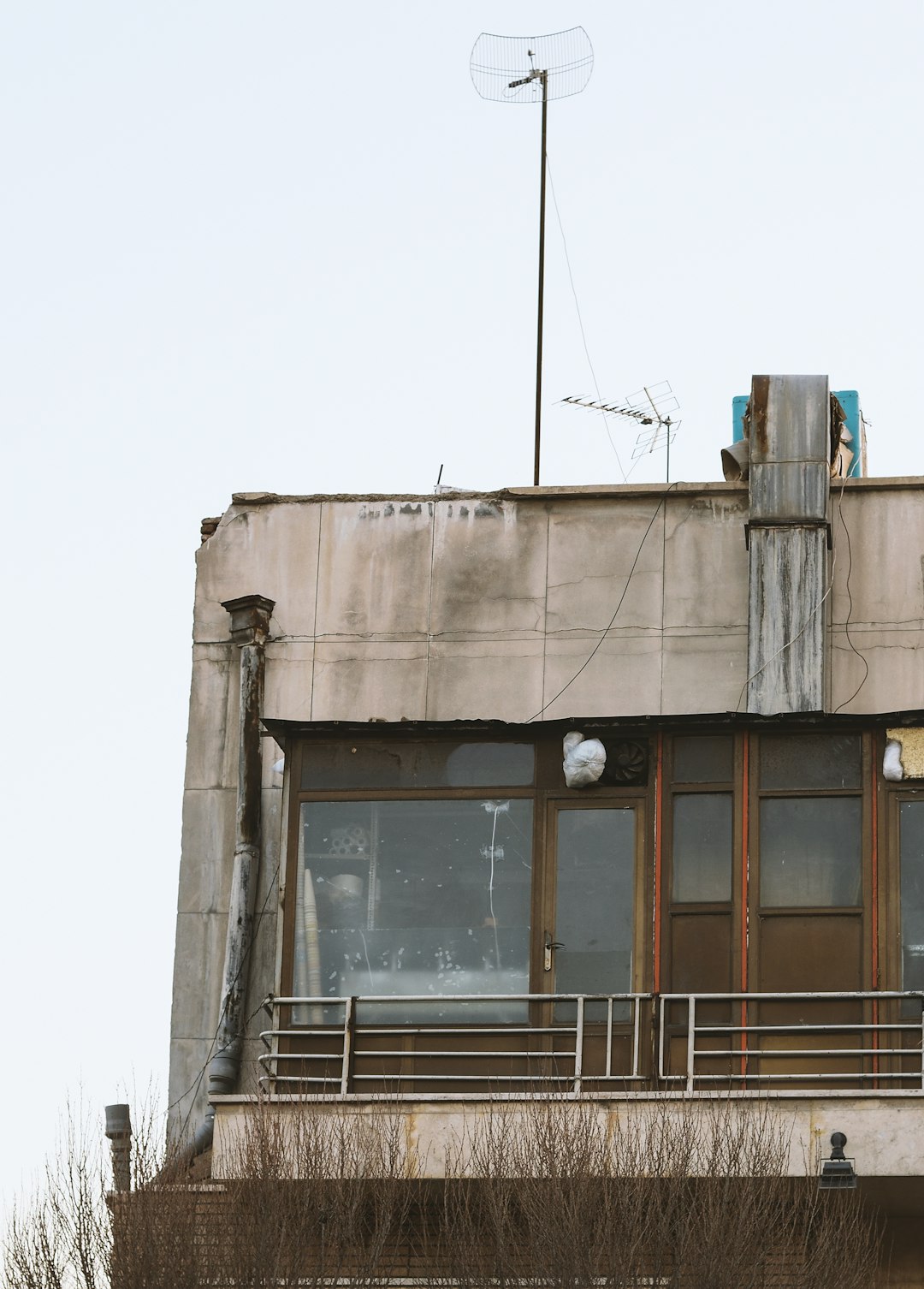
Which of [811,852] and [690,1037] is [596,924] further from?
[811,852]

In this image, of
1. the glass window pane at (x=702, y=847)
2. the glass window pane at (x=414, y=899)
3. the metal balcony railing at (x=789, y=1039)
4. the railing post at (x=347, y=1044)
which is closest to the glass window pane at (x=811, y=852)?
the glass window pane at (x=702, y=847)

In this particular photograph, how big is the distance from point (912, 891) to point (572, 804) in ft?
9.48

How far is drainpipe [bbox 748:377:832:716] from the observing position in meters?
22.5

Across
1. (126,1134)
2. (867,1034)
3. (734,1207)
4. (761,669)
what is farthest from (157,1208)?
(761,669)

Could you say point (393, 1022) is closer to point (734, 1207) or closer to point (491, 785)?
point (491, 785)

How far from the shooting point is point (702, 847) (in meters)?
20.6

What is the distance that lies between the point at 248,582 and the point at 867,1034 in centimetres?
770

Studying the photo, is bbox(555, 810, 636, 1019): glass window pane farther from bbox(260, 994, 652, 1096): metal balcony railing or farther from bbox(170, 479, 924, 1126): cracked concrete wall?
bbox(170, 479, 924, 1126): cracked concrete wall

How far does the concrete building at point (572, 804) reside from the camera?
20016mm

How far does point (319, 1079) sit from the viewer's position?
20188 millimetres

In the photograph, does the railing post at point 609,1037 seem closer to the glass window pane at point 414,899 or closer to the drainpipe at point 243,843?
the glass window pane at point 414,899

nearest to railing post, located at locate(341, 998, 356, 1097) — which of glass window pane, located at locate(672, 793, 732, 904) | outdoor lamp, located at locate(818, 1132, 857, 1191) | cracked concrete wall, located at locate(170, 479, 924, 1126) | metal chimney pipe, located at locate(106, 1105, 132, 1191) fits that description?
metal chimney pipe, located at locate(106, 1105, 132, 1191)

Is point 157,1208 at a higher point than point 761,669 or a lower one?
lower

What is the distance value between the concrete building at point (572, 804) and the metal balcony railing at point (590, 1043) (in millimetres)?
28
